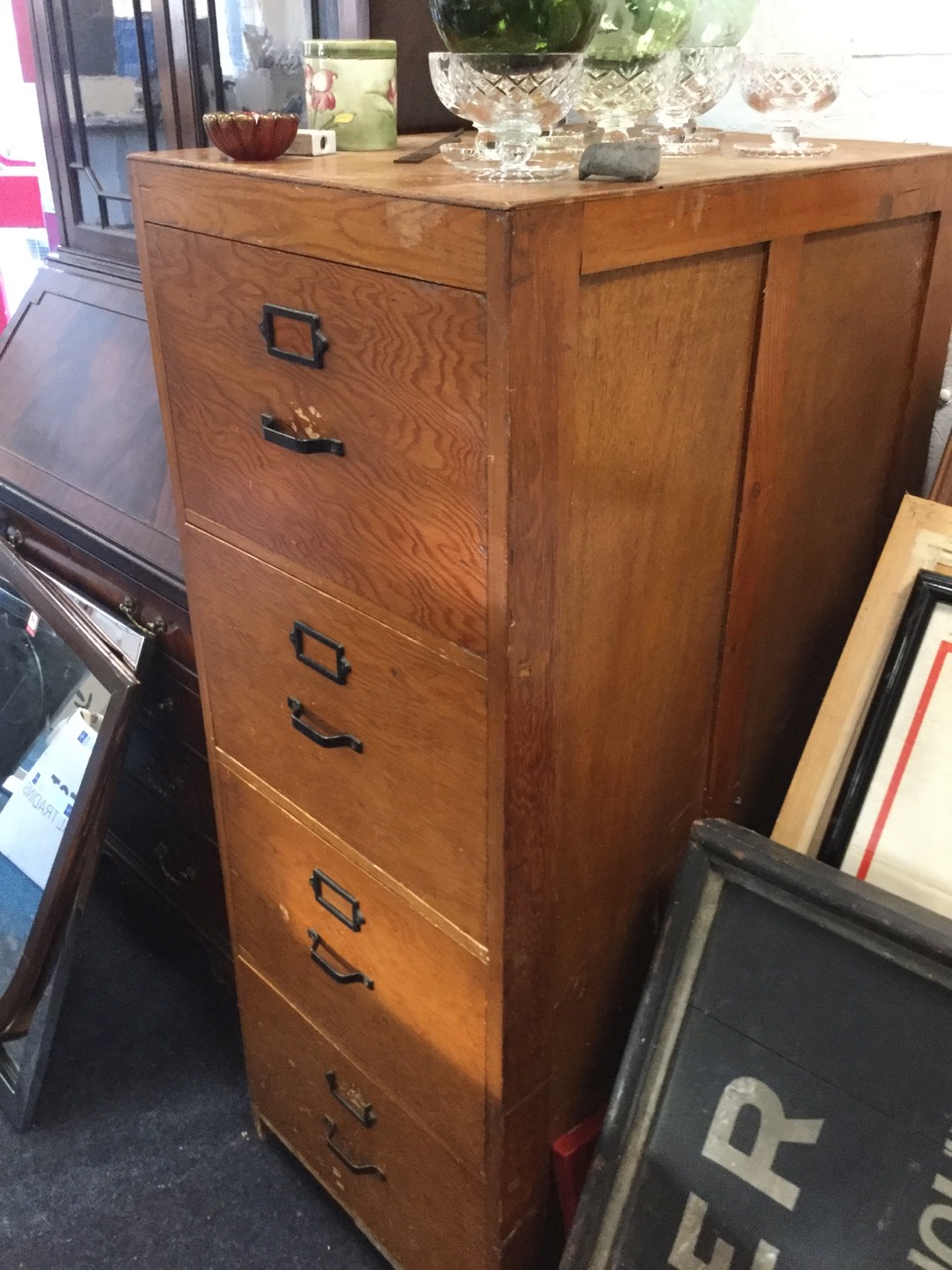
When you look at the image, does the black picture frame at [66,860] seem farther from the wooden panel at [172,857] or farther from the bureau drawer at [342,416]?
the bureau drawer at [342,416]

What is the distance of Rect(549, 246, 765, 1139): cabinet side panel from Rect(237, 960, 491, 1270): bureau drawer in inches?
5.9

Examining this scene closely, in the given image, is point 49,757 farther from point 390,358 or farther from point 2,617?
point 390,358

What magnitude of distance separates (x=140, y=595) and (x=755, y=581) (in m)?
0.83

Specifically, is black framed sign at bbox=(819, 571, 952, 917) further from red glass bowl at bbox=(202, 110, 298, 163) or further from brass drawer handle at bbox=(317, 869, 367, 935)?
red glass bowl at bbox=(202, 110, 298, 163)

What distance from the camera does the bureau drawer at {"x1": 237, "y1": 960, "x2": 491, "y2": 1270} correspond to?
1.09m

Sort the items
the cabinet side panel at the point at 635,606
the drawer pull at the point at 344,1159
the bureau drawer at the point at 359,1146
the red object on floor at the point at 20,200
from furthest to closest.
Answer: the red object on floor at the point at 20,200, the drawer pull at the point at 344,1159, the bureau drawer at the point at 359,1146, the cabinet side panel at the point at 635,606

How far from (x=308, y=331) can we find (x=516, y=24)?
268mm

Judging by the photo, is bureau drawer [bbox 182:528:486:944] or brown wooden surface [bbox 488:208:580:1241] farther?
bureau drawer [bbox 182:528:486:944]

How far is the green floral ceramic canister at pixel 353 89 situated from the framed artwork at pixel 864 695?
602 mm

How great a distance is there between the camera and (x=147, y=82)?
1430mm

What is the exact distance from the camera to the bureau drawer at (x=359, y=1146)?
109 cm

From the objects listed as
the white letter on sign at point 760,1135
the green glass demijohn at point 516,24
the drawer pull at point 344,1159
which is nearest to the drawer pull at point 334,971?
the drawer pull at point 344,1159

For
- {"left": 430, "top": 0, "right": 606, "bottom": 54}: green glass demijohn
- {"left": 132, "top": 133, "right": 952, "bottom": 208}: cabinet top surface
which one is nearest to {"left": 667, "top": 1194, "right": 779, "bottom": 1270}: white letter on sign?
{"left": 132, "top": 133, "right": 952, "bottom": 208}: cabinet top surface

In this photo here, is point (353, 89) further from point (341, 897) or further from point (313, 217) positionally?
point (341, 897)
